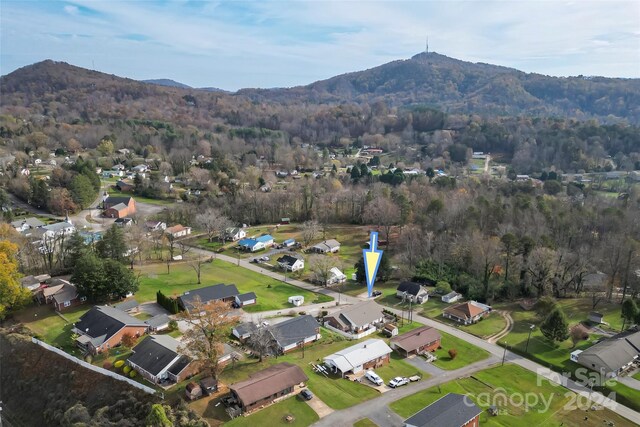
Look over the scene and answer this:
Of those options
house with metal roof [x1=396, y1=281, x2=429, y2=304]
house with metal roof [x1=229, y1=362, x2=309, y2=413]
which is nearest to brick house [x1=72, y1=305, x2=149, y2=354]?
house with metal roof [x1=229, y1=362, x2=309, y2=413]

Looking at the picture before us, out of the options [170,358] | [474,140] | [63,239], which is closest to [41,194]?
[63,239]

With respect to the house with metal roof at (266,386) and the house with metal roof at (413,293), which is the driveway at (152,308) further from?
the house with metal roof at (413,293)

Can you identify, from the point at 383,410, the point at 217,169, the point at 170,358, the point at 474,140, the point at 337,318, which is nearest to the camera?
the point at 383,410

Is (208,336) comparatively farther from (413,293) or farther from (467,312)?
(467,312)

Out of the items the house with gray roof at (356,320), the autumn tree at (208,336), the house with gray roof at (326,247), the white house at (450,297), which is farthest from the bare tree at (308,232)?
the autumn tree at (208,336)

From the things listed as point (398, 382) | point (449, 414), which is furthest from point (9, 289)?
point (449, 414)

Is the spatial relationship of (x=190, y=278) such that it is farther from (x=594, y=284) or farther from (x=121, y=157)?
(x=121, y=157)

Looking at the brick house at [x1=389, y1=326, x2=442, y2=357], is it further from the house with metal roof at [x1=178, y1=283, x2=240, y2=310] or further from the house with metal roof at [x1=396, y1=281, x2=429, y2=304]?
the house with metal roof at [x1=178, y1=283, x2=240, y2=310]
